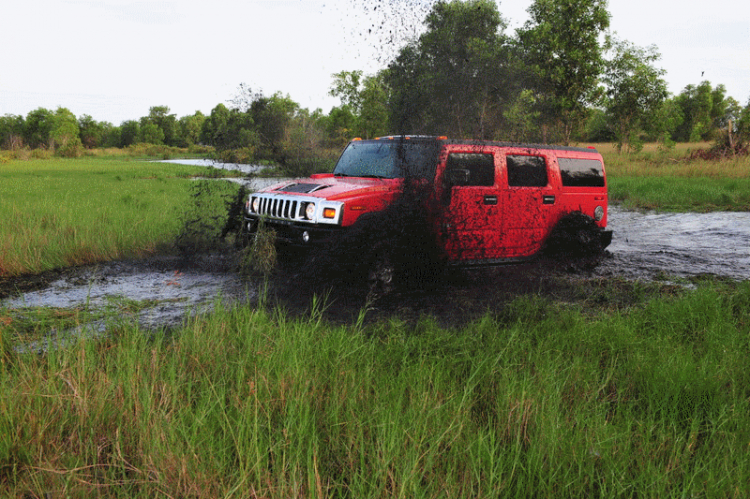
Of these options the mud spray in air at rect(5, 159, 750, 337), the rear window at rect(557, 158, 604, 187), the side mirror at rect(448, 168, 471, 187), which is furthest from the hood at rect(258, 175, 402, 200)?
the rear window at rect(557, 158, 604, 187)

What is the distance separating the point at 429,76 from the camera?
921 cm

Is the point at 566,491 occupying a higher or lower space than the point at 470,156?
lower

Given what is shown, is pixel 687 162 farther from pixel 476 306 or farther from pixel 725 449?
pixel 725 449

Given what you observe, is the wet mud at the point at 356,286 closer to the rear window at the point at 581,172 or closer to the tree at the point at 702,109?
the rear window at the point at 581,172

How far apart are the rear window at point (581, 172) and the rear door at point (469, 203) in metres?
1.64

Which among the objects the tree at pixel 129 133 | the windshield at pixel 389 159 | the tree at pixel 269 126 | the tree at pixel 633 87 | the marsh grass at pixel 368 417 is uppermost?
the tree at pixel 129 133

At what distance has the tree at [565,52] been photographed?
1394 inches

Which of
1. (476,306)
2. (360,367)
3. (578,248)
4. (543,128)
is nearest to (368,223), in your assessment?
(476,306)

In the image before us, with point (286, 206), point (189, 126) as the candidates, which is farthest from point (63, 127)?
point (286, 206)

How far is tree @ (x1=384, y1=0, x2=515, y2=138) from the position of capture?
8680 millimetres

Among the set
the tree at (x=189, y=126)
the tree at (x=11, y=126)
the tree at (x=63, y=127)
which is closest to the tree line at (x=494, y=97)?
the tree at (x=63, y=127)

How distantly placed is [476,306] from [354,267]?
1566mm

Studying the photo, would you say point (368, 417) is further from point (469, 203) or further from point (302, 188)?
point (469, 203)

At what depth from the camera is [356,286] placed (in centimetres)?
710
